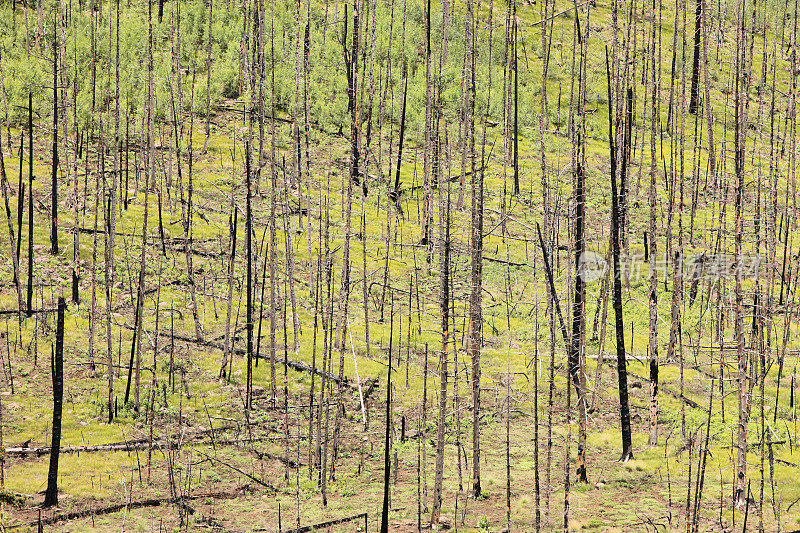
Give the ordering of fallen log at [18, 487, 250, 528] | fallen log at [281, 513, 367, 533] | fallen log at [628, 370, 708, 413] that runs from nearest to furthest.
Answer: fallen log at [281, 513, 367, 533]
fallen log at [18, 487, 250, 528]
fallen log at [628, 370, 708, 413]

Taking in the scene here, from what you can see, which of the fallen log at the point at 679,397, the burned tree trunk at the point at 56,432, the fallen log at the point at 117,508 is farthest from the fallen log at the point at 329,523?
the fallen log at the point at 679,397

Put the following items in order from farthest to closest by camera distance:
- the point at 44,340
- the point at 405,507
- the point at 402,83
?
the point at 402,83 → the point at 44,340 → the point at 405,507

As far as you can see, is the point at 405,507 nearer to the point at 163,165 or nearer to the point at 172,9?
the point at 163,165

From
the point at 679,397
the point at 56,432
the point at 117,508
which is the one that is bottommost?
the point at 117,508

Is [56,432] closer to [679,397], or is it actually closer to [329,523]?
[329,523]

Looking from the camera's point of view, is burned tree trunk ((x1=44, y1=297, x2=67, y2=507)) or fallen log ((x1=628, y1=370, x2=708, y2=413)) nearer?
burned tree trunk ((x1=44, y1=297, x2=67, y2=507))

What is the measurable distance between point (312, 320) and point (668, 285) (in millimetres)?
15373

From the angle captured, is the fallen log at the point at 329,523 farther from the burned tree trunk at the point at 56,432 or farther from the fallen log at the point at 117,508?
the burned tree trunk at the point at 56,432

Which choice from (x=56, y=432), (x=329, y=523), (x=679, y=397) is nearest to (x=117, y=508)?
(x=56, y=432)

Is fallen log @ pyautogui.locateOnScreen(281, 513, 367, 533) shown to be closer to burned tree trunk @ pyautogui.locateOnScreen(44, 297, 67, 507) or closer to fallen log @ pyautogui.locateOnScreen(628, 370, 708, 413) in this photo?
burned tree trunk @ pyautogui.locateOnScreen(44, 297, 67, 507)

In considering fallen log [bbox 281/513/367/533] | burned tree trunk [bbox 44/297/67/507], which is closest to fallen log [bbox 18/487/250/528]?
burned tree trunk [bbox 44/297/67/507]

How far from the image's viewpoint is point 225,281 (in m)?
29.2

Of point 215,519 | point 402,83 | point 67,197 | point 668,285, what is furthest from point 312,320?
point 402,83

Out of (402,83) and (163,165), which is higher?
(402,83)
